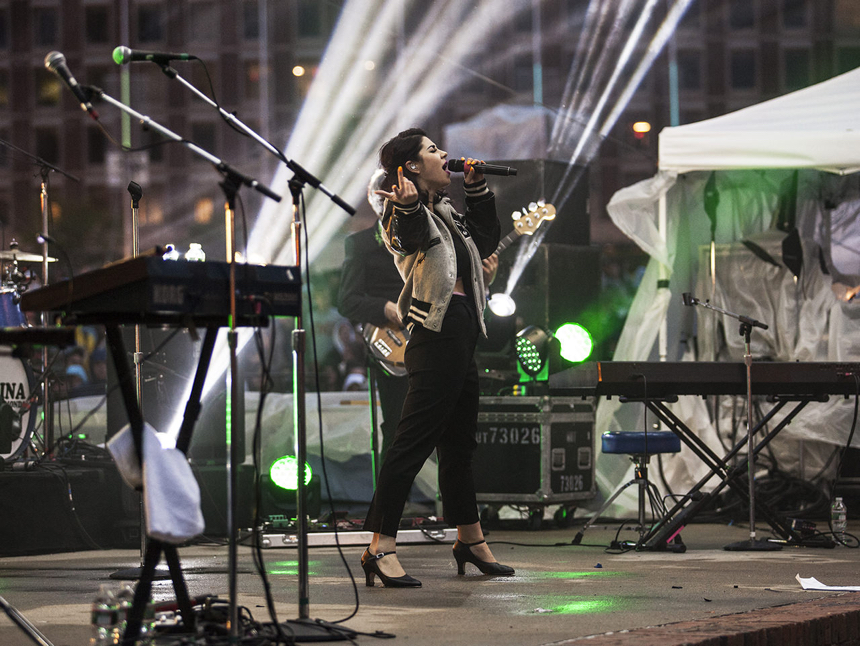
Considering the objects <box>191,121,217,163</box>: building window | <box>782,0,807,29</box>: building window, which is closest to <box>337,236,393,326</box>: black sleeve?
<box>782,0,807,29</box>: building window

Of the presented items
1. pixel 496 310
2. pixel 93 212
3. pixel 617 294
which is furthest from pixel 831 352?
pixel 93 212

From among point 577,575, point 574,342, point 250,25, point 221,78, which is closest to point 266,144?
point 577,575

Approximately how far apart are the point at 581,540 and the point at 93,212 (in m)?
28.5

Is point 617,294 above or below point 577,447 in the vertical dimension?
above

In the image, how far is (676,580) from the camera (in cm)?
417

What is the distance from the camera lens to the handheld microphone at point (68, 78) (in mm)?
2773

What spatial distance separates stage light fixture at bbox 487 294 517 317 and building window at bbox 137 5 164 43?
101ft

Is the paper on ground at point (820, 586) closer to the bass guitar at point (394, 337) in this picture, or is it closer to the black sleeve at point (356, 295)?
the bass guitar at point (394, 337)

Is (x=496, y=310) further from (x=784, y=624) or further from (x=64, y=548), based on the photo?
(x=784, y=624)

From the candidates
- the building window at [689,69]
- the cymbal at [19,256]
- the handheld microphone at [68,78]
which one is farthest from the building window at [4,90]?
the handheld microphone at [68,78]

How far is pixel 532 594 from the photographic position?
3744 mm

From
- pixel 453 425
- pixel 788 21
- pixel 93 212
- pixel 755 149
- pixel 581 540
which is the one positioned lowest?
pixel 581 540

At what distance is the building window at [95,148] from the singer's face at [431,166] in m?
39.1

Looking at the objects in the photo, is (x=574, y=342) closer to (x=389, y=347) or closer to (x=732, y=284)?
(x=389, y=347)
